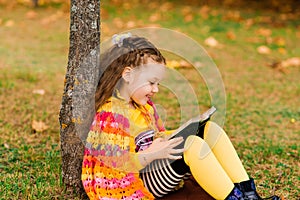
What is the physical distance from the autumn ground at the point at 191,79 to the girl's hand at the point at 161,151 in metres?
0.61

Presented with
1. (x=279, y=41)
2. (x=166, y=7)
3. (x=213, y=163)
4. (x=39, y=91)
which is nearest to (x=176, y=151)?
(x=213, y=163)

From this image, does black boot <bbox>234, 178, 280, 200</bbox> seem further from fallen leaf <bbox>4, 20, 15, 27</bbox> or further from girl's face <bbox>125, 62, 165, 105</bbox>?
fallen leaf <bbox>4, 20, 15, 27</bbox>

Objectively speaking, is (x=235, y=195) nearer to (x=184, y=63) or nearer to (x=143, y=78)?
(x=143, y=78)

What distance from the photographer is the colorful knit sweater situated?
8.11ft

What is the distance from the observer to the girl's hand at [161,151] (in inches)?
95.0

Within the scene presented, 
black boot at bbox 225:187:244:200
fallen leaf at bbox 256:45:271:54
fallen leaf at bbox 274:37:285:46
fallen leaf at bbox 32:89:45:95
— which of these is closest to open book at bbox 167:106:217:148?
black boot at bbox 225:187:244:200

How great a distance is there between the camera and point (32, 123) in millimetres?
3906

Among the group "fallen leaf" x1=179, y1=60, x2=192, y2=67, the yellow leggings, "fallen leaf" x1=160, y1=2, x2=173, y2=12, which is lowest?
"fallen leaf" x1=160, y1=2, x2=173, y2=12

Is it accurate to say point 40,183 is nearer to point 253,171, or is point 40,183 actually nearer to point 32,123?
point 32,123

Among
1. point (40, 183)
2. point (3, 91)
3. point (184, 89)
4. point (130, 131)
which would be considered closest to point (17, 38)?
point (3, 91)

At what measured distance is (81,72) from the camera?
2686 millimetres

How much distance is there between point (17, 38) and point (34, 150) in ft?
12.5

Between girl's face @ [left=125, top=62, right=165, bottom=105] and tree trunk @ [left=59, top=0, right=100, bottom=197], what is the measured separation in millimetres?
279

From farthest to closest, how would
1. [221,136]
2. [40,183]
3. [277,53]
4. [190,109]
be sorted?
[277,53] → [190,109] → [40,183] → [221,136]
